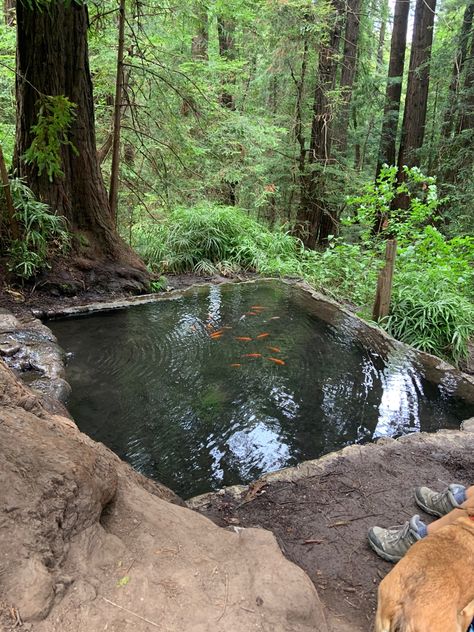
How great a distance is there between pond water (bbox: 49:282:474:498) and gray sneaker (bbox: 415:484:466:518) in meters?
1.02

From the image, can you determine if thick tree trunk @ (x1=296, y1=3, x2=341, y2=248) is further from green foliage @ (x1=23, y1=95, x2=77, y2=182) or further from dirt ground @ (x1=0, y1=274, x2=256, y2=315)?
green foliage @ (x1=23, y1=95, x2=77, y2=182)

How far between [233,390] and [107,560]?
329 centimetres

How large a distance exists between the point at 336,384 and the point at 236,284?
4.16 meters

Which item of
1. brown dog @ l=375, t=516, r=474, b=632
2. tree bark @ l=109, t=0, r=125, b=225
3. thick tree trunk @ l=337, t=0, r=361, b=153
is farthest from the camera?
thick tree trunk @ l=337, t=0, r=361, b=153

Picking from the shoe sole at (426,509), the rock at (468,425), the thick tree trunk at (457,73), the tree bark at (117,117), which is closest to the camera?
the shoe sole at (426,509)

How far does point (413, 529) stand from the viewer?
2393 mm

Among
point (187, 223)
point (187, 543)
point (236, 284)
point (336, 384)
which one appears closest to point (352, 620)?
point (187, 543)

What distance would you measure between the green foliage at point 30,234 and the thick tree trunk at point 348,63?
843 cm

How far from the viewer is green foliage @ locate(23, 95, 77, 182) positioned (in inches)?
256

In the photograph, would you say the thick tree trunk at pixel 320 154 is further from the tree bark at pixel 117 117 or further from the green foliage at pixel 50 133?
the green foliage at pixel 50 133

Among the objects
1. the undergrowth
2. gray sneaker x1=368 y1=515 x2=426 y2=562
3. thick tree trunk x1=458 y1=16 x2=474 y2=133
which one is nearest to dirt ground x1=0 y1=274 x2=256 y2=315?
the undergrowth

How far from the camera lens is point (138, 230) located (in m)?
11.1

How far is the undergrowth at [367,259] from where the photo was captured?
650cm

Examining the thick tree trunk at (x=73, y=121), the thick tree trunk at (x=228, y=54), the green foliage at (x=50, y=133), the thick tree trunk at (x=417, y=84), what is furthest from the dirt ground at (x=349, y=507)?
the thick tree trunk at (x=417, y=84)
